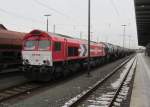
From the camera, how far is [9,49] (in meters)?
22.7

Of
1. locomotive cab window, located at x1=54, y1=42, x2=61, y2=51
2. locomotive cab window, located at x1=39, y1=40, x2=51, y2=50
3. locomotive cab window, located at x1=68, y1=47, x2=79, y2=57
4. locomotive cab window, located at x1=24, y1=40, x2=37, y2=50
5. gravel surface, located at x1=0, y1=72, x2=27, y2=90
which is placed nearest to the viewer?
gravel surface, located at x1=0, y1=72, x2=27, y2=90

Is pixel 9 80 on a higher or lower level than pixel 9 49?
lower

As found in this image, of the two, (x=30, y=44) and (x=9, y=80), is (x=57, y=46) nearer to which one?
(x=30, y=44)

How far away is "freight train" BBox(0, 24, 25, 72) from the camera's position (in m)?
21.8

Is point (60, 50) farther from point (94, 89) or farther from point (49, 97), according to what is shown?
point (49, 97)

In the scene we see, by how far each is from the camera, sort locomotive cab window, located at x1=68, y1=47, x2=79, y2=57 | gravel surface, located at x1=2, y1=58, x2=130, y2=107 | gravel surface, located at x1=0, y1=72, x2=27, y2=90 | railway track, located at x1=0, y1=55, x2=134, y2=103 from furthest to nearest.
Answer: locomotive cab window, located at x1=68, y1=47, x2=79, y2=57 → gravel surface, located at x1=0, y1=72, x2=27, y2=90 → railway track, located at x1=0, y1=55, x2=134, y2=103 → gravel surface, located at x1=2, y1=58, x2=130, y2=107

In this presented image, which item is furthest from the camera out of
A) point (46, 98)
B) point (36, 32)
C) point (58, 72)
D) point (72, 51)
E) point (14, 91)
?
point (72, 51)

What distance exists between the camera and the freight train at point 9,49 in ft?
71.6

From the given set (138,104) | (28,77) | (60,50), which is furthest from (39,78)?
(138,104)

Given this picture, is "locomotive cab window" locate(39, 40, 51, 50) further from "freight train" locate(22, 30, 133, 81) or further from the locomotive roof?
the locomotive roof

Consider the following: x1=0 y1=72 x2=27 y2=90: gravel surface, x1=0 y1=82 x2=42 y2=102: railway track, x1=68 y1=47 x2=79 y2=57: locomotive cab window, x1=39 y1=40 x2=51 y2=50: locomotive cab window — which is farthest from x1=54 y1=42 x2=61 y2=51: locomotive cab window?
x1=0 y1=72 x2=27 y2=90: gravel surface

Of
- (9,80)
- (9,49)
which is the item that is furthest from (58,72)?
(9,49)

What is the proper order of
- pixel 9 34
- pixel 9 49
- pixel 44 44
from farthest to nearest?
pixel 9 34 < pixel 9 49 < pixel 44 44

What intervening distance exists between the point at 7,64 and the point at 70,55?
184 inches
